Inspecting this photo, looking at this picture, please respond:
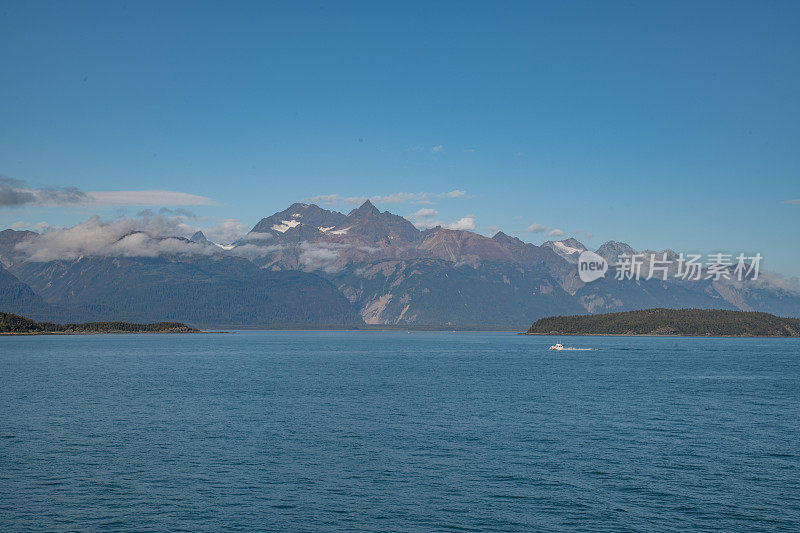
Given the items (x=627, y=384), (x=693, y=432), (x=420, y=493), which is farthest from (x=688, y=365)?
(x=420, y=493)

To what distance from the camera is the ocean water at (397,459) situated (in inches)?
1660

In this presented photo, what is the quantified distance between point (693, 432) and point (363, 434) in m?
35.1

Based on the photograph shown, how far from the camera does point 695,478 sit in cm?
5147

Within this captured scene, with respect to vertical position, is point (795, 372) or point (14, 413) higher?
point (795, 372)

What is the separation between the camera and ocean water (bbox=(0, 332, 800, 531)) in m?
42.2

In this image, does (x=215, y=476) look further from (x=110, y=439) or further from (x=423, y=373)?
(x=423, y=373)

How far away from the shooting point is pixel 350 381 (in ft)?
423

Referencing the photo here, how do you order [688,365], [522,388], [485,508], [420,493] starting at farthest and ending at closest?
[688,365]
[522,388]
[420,493]
[485,508]

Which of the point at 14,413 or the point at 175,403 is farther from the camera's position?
the point at 175,403

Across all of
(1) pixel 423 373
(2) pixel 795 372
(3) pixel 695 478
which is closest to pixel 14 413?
(3) pixel 695 478

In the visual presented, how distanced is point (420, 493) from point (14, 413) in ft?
197

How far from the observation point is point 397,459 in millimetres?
57250

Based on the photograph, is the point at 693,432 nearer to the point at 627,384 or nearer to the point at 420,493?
the point at 420,493

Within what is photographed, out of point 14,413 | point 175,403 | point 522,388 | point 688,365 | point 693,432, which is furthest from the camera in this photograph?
point 688,365
